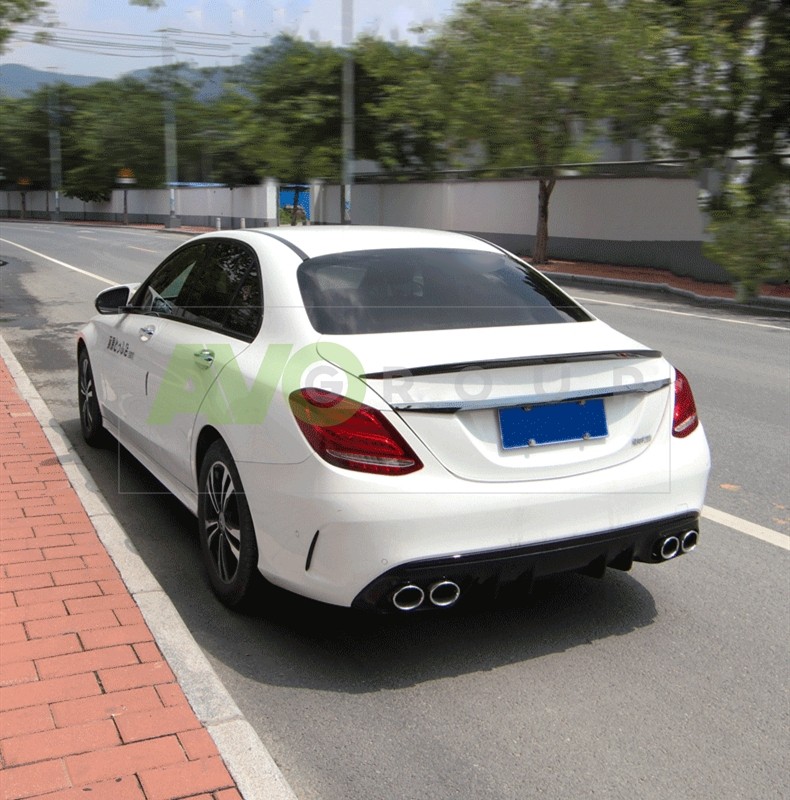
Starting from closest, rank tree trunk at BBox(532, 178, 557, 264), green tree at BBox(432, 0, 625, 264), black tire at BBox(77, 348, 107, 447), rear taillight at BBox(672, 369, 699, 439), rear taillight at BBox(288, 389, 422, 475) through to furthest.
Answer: rear taillight at BBox(288, 389, 422, 475) → rear taillight at BBox(672, 369, 699, 439) → black tire at BBox(77, 348, 107, 447) → green tree at BBox(432, 0, 625, 264) → tree trunk at BBox(532, 178, 557, 264)

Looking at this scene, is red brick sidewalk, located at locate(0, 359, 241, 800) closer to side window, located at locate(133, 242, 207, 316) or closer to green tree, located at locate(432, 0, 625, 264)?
side window, located at locate(133, 242, 207, 316)

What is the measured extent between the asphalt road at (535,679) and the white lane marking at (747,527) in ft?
0.12

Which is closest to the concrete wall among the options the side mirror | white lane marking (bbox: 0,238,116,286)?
white lane marking (bbox: 0,238,116,286)

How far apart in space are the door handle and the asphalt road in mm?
997

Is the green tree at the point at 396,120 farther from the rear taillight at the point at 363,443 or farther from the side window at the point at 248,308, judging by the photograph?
the rear taillight at the point at 363,443

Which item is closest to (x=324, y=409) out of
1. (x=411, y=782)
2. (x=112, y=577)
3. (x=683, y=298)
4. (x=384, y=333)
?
(x=384, y=333)

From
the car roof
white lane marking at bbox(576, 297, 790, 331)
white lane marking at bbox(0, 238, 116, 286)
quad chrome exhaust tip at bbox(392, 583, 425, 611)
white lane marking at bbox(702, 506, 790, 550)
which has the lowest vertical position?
white lane marking at bbox(576, 297, 790, 331)

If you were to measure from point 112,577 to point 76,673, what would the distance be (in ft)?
2.98

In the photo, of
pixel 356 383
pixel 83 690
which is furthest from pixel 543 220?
pixel 83 690

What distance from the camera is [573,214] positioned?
29750mm

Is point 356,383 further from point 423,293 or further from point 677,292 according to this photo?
point 677,292

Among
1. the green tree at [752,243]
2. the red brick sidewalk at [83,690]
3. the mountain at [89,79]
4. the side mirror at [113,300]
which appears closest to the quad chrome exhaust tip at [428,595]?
the red brick sidewalk at [83,690]

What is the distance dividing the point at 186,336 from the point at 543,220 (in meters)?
24.7

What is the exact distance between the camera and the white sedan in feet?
10.9
